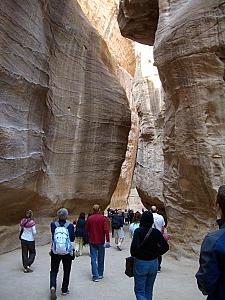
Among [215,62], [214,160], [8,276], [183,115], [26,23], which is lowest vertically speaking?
[8,276]

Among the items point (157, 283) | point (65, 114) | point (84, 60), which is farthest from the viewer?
point (84, 60)

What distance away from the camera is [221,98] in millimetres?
7594

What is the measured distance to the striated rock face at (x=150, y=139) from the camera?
18375 mm

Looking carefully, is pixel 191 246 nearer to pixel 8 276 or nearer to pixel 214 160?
pixel 214 160

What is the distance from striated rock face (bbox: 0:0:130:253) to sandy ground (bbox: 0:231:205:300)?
2497mm

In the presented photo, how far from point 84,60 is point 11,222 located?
6051 millimetres

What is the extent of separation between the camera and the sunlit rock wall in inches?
979

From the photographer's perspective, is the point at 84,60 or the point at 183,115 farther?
the point at 84,60

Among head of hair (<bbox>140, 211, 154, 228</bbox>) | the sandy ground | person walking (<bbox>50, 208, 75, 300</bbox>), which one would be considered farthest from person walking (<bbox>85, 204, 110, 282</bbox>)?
head of hair (<bbox>140, 211, 154, 228</bbox>)

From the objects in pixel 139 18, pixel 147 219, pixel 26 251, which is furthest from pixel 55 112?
pixel 147 219

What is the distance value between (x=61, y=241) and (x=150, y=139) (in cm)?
1487

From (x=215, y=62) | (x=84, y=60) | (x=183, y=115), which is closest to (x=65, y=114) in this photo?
(x=84, y=60)

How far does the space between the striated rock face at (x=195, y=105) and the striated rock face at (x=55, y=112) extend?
3243mm

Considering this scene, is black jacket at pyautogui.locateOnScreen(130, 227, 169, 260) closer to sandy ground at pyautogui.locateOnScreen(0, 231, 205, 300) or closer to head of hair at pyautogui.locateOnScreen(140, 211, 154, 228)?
head of hair at pyautogui.locateOnScreen(140, 211, 154, 228)
